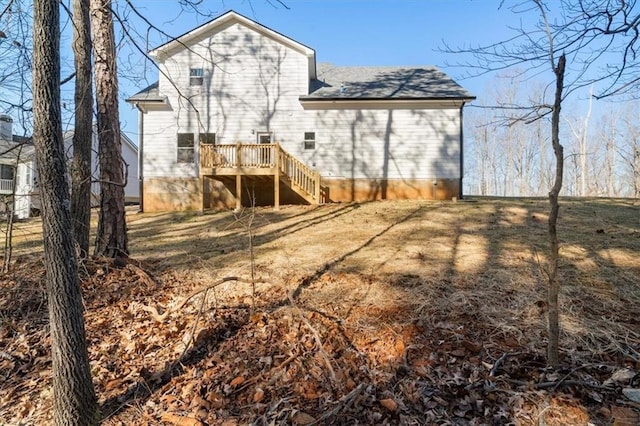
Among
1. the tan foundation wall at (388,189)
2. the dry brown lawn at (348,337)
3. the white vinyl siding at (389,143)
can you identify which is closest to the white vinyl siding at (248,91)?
the white vinyl siding at (389,143)

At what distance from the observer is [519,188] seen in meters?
34.7

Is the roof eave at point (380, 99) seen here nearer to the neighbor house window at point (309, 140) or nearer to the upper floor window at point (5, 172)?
the neighbor house window at point (309, 140)

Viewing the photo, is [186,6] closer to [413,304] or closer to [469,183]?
[413,304]

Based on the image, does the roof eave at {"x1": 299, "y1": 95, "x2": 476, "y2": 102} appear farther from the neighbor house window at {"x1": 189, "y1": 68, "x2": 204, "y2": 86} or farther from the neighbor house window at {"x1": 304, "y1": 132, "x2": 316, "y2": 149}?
the neighbor house window at {"x1": 189, "y1": 68, "x2": 204, "y2": 86}

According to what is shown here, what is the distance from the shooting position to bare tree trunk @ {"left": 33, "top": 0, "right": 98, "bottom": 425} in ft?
9.39

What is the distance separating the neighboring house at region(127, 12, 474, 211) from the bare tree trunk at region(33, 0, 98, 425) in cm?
1119

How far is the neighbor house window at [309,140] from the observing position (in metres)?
14.5

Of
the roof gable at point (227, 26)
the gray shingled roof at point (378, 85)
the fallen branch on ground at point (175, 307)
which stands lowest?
the fallen branch on ground at point (175, 307)

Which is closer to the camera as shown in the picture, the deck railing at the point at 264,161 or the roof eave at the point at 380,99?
the deck railing at the point at 264,161

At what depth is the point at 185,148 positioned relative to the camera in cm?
1445

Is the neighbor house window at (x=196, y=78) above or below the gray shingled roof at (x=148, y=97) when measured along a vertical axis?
above

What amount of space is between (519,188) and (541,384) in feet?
119

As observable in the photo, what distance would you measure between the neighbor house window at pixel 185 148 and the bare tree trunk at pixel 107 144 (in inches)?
335

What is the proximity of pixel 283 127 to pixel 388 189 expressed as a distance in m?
4.76
